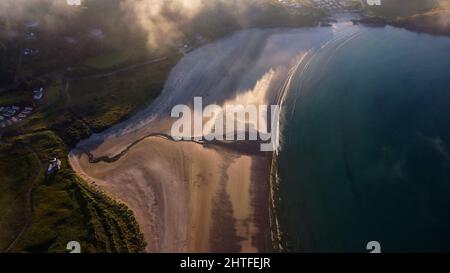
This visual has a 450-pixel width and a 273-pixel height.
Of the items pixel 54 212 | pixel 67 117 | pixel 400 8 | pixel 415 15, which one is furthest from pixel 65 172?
pixel 400 8

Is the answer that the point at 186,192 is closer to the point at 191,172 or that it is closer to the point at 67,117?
the point at 191,172

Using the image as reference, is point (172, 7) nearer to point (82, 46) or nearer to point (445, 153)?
point (82, 46)

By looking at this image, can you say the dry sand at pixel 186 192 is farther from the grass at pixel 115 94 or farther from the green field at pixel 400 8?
the green field at pixel 400 8

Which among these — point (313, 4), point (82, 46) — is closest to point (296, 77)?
point (313, 4)

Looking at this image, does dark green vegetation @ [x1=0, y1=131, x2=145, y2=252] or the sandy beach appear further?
the sandy beach

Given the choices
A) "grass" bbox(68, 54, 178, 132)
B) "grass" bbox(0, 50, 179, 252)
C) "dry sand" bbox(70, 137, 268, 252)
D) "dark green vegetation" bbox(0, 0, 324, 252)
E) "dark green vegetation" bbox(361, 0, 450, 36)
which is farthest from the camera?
"dark green vegetation" bbox(361, 0, 450, 36)

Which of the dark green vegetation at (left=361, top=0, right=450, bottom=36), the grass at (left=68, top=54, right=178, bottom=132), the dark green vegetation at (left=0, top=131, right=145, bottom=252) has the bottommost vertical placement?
the dark green vegetation at (left=0, top=131, right=145, bottom=252)

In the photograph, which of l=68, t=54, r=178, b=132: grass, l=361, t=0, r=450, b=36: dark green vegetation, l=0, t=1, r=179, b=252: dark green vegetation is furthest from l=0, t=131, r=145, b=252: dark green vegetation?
l=361, t=0, r=450, b=36: dark green vegetation

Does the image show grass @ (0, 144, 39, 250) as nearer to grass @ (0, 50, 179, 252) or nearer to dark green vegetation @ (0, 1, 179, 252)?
grass @ (0, 50, 179, 252)
